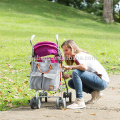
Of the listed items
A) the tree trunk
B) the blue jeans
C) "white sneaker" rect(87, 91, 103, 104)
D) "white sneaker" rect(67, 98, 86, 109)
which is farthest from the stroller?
the tree trunk

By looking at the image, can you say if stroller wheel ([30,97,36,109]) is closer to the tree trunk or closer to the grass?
the grass

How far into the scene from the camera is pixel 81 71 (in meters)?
5.10

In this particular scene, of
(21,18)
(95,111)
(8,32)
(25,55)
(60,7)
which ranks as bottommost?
(95,111)

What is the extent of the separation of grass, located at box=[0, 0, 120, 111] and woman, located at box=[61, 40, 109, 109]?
1.12m

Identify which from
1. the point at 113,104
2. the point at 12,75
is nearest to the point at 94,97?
the point at 113,104

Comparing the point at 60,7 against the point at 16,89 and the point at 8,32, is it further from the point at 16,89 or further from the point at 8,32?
the point at 16,89

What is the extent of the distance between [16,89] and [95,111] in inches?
92.8

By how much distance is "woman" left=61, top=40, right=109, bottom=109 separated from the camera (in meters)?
5.02

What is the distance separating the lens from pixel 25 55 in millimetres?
12258

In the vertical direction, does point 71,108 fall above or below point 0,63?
below

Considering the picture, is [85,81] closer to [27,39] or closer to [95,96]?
[95,96]

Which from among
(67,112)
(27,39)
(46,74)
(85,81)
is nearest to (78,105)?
(67,112)

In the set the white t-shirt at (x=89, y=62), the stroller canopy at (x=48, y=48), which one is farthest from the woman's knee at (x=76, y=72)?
the stroller canopy at (x=48, y=48)

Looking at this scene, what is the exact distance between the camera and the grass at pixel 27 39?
6.92m
